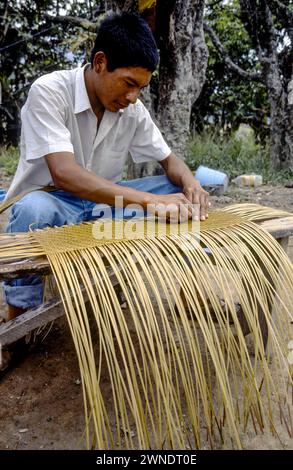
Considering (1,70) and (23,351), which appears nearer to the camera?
(23,351)

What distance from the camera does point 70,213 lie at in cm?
157

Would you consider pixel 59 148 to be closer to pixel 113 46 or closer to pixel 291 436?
pixel 113 46

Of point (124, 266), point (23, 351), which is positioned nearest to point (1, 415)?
point (23, 351)

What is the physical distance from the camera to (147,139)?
1800 mm

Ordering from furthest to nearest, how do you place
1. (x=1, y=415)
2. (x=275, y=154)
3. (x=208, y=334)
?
(x=275, y=154) < (x=1, y=415) < (x=208, y=334)

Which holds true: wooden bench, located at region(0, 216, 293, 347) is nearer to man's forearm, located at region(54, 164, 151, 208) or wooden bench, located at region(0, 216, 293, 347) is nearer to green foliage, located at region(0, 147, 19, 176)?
man's forearm, located at region(54, 164, 151, 208)

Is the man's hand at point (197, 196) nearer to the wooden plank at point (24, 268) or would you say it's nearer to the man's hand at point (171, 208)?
the man's hand at point (171, 208)

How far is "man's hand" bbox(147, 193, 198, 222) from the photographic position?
1.29 meters

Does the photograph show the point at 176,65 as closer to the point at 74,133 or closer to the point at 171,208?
the point at 74,133

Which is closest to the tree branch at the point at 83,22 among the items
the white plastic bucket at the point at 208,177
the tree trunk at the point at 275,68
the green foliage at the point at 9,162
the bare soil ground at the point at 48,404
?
the white plastic bucket at the point at 208,177

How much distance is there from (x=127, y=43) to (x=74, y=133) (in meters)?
0.38

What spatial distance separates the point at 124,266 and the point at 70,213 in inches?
23.8

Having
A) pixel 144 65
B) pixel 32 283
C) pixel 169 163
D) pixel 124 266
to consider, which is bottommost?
pixel 32 283

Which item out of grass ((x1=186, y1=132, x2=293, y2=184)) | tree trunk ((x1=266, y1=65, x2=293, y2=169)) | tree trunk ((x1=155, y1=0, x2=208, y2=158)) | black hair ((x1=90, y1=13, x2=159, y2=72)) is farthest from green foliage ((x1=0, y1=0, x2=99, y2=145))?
black hair ((x1=90, y1=13, x2=159, y2=72))
